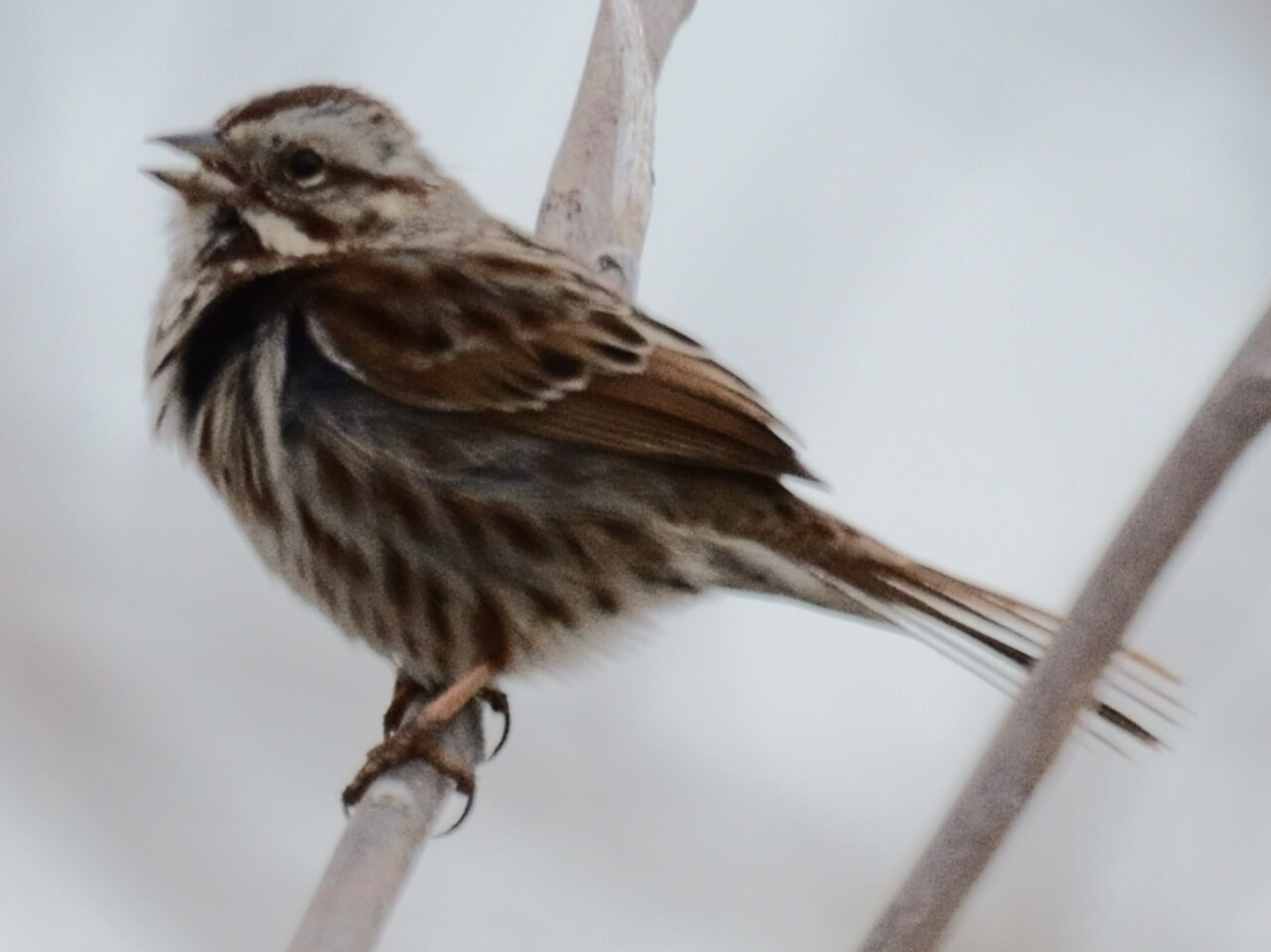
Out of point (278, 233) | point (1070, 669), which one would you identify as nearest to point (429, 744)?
point (278, 233)

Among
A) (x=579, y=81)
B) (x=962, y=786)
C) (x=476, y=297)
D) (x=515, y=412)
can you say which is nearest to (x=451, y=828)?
(x=515, y=412)

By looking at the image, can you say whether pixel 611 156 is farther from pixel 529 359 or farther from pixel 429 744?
pixel 429 744

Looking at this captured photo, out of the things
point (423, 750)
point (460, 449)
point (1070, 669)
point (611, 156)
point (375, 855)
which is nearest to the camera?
point (1070, 669)

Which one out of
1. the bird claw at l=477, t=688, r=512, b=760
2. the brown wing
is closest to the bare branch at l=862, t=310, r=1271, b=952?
the brown wing

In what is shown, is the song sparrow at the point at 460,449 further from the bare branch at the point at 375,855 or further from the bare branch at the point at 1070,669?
the bare branch at the point at 1070,669

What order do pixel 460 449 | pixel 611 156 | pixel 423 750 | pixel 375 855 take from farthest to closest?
pixel 611 156
pixel 460 449
pixel 423 750
pixel 375 855

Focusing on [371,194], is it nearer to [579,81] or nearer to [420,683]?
[579,81]
